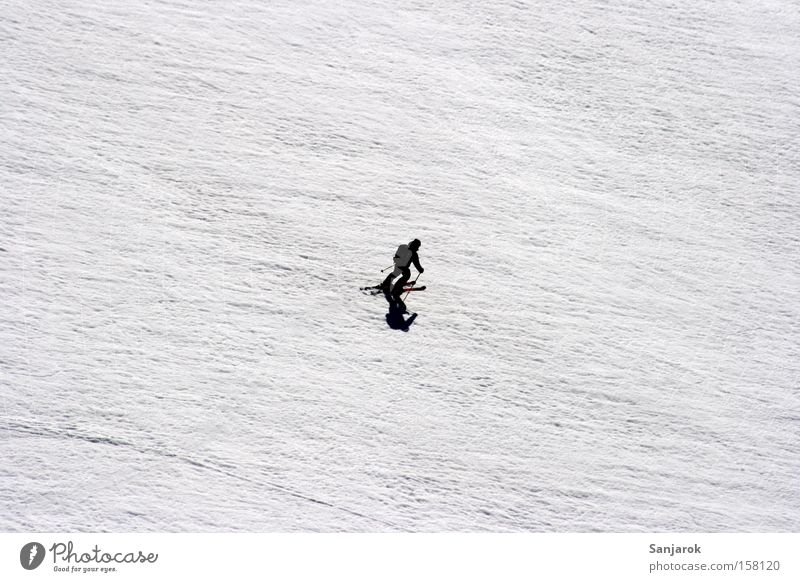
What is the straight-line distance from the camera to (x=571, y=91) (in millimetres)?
17219

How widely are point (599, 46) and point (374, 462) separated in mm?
10039

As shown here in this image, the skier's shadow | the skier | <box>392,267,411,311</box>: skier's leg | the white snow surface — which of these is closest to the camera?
the white snow surface

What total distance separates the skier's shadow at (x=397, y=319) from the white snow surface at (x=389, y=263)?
0.44 feet

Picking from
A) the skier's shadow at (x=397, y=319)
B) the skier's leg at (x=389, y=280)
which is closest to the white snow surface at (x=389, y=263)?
the skier's shadow at (x=397, y=319)

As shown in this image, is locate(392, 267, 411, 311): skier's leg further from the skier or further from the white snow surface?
the white snow surface

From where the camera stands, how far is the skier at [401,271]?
1284cm

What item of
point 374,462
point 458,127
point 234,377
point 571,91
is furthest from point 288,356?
point 571,91

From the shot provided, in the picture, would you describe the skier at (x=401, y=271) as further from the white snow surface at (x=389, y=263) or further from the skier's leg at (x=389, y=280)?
the white snow surface at (x=389, y=263)

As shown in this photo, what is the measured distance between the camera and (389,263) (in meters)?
14.4

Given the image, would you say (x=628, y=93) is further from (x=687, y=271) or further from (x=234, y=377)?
(x=234, y=377)

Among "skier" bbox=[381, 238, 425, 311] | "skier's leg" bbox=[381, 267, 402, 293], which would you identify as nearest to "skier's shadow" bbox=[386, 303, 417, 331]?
"skier" bbox=[381, 238, 425, 311]

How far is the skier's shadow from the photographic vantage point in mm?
13703

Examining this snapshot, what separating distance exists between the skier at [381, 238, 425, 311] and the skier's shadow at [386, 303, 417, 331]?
0.09 meters

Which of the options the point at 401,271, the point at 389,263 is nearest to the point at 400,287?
the point at 401,271
